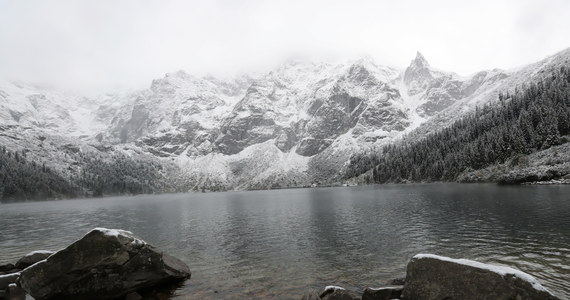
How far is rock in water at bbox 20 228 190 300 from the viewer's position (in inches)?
885

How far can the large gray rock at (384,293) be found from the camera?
19344 mm

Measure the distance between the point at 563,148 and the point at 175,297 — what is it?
154m

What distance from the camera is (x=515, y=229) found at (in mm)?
41156

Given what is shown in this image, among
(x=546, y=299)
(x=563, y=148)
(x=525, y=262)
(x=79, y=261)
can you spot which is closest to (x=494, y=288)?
(x=546, y=299)

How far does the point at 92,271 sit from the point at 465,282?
73.2 feet

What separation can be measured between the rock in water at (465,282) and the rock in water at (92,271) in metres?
17.9

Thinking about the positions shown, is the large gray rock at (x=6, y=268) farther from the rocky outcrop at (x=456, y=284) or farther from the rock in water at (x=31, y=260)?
the rocky outcrop at (x=456, y=284)

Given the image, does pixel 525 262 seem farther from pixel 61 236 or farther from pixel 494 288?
pixel 61 236

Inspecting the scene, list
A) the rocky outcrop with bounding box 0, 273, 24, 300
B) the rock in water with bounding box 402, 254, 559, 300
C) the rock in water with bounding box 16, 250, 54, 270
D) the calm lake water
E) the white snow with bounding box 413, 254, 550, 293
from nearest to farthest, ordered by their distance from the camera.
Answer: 1. the white snow with bounding box 413, 254, 550, 293
2. the rock in water with bounding box 402, 254, 559, 300
3. the rocky outcrop with bounding box 0, 273, 24, 300
4. the calm lake water
5. the rock in water with bounding box 16, 250, 54, 270

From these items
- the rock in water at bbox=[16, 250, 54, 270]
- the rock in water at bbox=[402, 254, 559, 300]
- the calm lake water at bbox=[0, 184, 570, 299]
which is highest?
the rock in water at bbox=[402, 254, 559, 300]

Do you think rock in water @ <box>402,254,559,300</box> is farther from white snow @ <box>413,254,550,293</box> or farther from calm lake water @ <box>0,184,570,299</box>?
calm lake water @ <box>0,184,570,299</box>

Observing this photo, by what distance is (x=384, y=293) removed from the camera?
19578 mm

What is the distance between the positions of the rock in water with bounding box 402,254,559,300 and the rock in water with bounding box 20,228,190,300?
58.7 ft

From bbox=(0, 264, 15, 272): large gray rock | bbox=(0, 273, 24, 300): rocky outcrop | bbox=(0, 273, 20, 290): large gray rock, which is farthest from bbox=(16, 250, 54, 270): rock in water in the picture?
bbox=(0, 273, 24, 300): rocky outcrop
